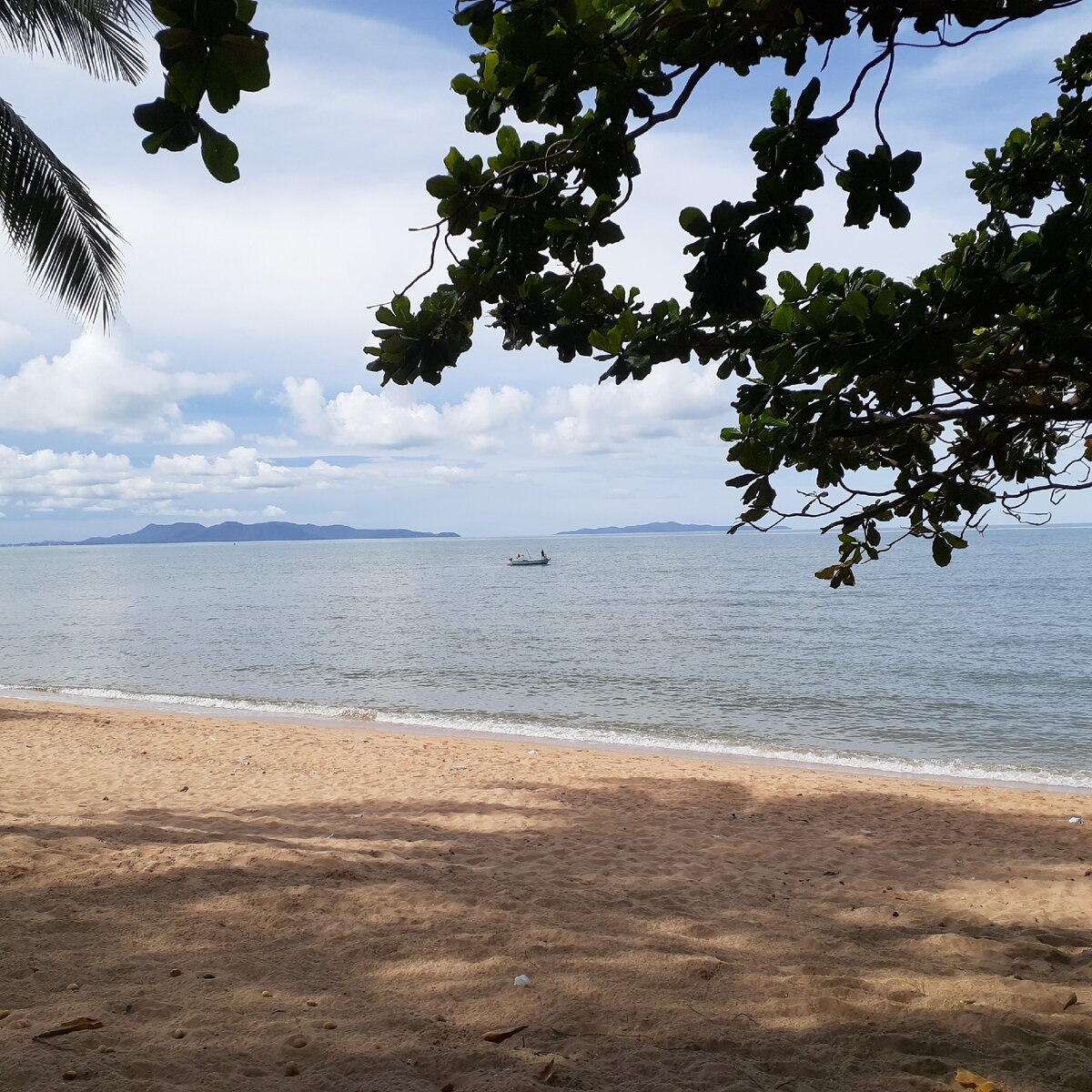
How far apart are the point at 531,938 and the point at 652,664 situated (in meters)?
19.6

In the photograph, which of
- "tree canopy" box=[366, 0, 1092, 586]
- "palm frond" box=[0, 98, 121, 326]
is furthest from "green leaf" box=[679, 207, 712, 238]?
"palm frond" box=[0, 98, 121, 326]

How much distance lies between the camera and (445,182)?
8.71ft

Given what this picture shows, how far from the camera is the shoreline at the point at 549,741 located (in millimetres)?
11297

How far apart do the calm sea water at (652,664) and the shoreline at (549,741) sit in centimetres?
32

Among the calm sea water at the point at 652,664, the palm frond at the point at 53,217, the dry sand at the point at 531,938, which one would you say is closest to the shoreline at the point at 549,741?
the calm sea water at the point at 652,664

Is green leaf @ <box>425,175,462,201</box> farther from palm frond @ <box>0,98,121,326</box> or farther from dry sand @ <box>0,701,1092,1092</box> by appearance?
palm frond @ <box>0,98,121,326</box>

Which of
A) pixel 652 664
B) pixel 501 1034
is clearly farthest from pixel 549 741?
pixel 501 1034

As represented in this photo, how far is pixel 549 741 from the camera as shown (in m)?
13.8

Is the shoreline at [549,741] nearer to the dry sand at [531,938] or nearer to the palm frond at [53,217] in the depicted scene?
the dry sand at [531,938]

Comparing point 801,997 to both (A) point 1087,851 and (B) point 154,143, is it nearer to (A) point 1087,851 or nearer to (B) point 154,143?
(B) point 154,143

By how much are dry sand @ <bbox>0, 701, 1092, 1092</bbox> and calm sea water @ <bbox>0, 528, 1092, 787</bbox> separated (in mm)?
6001

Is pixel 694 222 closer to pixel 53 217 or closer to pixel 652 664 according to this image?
pixel 53 217

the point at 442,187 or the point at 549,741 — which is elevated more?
the point at 442,187

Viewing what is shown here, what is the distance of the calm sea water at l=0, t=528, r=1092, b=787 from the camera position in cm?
1511
